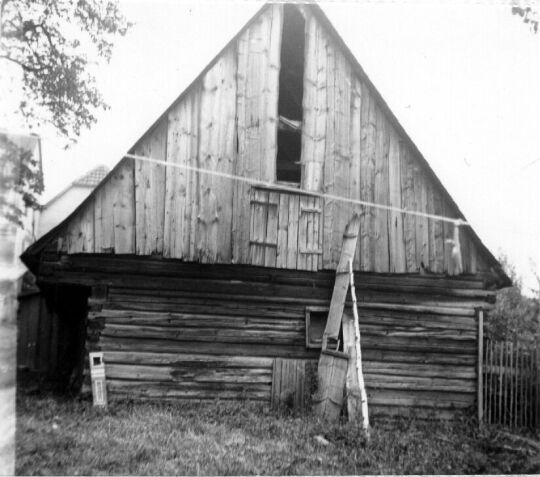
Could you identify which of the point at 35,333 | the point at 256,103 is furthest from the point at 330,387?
the point at 35,333

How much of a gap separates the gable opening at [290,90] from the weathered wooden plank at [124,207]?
313 centimetres

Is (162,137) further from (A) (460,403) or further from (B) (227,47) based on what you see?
(A) (460,403)

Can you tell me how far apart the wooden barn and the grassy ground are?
0.64 meters

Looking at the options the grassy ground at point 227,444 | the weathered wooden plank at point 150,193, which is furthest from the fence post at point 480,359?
the weathered wooden plank at point 150,193

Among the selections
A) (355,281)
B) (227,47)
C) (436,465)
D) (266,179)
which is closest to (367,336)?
(355,281)

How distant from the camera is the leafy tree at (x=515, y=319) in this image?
1555cm

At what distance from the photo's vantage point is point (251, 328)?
9117 mm

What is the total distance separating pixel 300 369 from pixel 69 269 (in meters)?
4.66

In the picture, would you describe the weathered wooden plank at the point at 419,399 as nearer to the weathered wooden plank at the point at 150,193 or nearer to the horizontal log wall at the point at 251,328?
the horizontal log wall at the point at 251,328

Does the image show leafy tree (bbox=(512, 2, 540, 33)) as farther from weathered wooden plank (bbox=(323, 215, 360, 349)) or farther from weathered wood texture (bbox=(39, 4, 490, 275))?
weathered wooden plank (bbox=(323, 215, 360, 349))

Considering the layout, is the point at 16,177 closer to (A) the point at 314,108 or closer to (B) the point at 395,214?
(A) the point at 314,108

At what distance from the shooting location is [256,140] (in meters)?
9.07

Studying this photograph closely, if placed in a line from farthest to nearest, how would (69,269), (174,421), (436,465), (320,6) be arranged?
(320,6) → (69,269) → (174,421) → (436,465)

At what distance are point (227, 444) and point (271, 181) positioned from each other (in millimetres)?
4646
